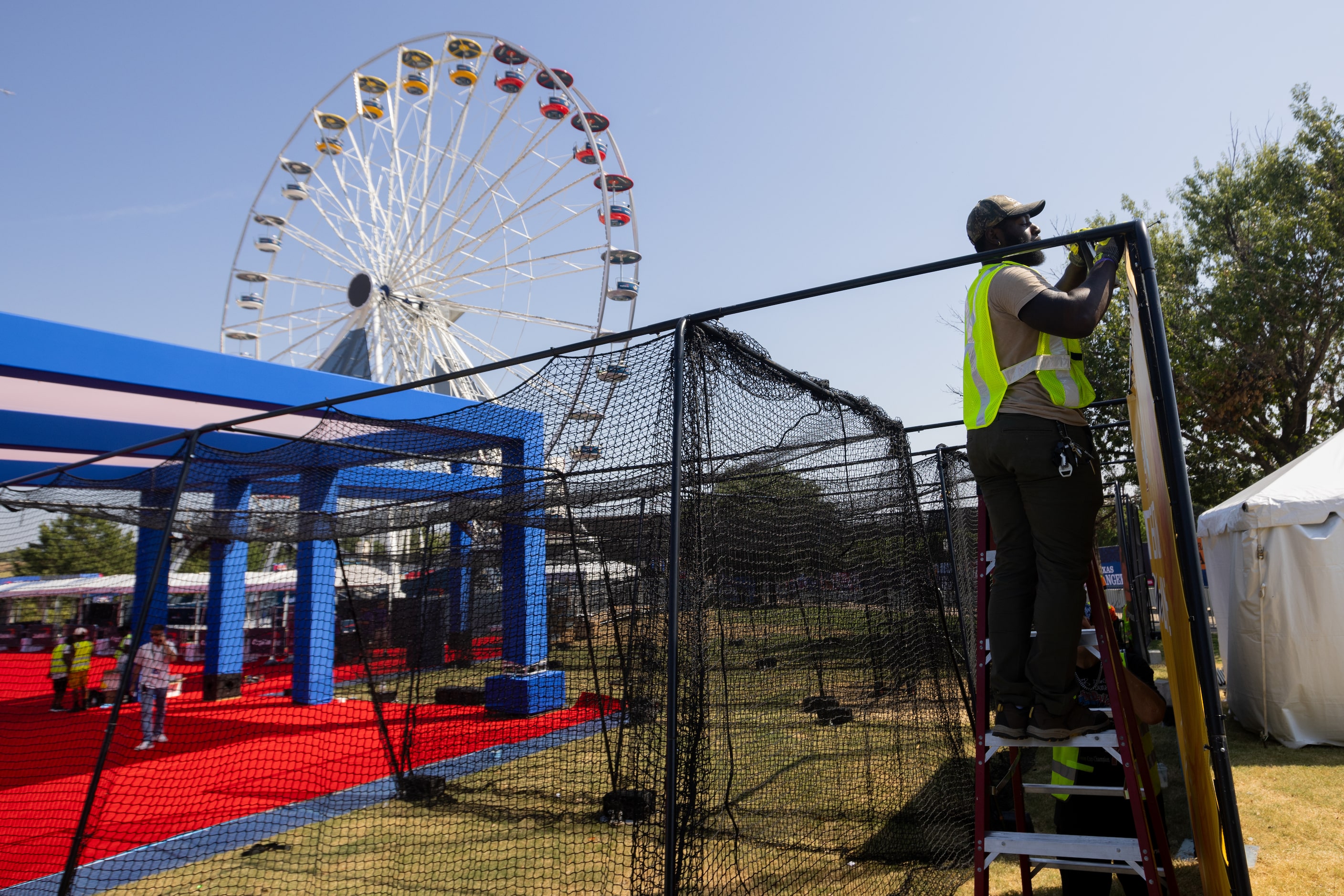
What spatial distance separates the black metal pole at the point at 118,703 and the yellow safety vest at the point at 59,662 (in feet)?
34.2

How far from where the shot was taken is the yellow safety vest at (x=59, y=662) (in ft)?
42.2

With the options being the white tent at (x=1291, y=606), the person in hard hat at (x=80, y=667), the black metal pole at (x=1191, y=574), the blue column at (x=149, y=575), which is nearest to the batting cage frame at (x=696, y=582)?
the black metal pole at (x=1191, y=574)

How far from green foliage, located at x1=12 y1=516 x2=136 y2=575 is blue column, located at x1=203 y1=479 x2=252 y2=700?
167 cm

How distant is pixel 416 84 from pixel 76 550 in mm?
16991

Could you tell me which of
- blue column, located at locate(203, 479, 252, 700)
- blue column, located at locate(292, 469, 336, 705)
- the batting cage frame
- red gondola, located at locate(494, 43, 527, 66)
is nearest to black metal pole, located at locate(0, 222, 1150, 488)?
the batting cage frame

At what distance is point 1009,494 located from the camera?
2.84 meters

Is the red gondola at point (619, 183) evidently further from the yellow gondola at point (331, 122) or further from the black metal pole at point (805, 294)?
the black metal pole at point (805, 294)

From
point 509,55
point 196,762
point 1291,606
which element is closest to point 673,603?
point 1291,606

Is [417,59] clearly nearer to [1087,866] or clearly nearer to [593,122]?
[593,122]

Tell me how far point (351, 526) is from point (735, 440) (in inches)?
162

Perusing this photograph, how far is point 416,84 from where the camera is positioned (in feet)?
62.0

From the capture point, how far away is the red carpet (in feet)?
20.2

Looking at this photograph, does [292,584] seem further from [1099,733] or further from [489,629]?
[1099,733]

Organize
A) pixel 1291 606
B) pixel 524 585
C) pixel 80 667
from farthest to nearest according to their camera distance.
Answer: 1. pixel 80 667
2. pixel 1291 606
3. pixel 524 585
